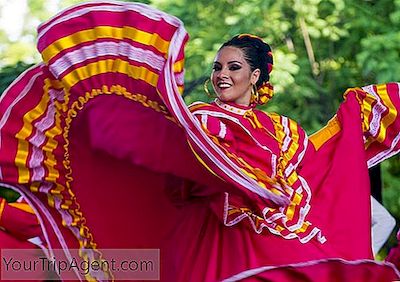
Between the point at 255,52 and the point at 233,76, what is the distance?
0.43 ft

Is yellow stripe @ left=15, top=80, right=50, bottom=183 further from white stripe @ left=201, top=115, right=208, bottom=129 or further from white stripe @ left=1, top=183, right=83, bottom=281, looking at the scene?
white stripe @ left=201, top=115, right=208, bottom=129

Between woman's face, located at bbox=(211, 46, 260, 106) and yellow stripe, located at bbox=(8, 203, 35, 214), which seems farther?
yellow stripe, located at bbox=(8, 203, 35, 214)

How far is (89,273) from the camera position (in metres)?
3.69

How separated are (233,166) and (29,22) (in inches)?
353

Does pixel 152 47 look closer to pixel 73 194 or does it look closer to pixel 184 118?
pixel 184 118

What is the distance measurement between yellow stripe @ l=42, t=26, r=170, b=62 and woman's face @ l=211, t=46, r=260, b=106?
14.4 inches

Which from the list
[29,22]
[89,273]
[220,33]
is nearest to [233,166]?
[89,273]

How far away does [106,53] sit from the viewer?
3.28 meters

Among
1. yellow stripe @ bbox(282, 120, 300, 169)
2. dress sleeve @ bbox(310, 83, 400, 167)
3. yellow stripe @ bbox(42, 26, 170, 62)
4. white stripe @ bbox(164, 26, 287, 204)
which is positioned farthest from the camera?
dress sleeve @ bbox(310, 83, 400, 167)

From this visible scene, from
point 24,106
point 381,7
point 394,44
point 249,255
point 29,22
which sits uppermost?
point 29,22

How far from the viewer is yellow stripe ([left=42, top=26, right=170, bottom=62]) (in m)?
3.23

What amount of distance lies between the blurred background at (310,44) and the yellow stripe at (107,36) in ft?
13.3

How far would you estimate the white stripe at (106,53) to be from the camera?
3246 mm

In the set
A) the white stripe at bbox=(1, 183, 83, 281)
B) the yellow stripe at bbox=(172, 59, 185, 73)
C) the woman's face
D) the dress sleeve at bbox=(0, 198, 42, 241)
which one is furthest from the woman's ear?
the dress sleeve at bbox=(0, 198, 42, 241)
